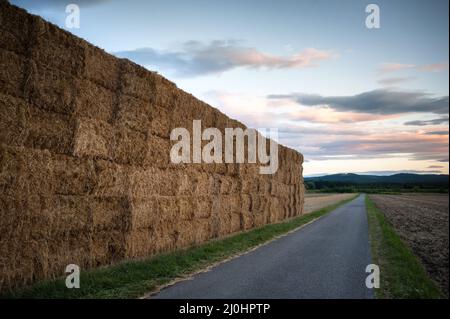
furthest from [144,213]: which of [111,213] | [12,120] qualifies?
[12,120]

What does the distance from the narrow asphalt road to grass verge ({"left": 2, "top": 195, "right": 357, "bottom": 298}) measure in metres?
0.51

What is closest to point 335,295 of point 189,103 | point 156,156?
point 156,156

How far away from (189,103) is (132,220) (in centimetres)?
461

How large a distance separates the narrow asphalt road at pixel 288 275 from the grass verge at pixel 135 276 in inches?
20.2

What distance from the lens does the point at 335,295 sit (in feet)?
23.9

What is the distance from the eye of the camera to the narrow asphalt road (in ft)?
24.2

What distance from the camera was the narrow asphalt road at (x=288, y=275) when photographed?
7371 millimetres

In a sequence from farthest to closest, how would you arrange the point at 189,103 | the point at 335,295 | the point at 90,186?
the point at 189,103 < the point at 90,186 < the point at 335,295

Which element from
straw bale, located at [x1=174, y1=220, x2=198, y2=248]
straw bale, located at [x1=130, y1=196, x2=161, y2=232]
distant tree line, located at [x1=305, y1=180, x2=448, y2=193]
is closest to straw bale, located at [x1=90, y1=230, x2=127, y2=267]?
straw bale, located at [x1=130, y1=196, x2=161, y2=232]

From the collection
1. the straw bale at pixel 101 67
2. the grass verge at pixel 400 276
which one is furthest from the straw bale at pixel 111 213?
the grass verge at pixel 400 276

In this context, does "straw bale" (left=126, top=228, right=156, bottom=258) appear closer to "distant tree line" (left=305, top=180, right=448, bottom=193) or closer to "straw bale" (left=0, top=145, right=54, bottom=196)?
"straw bale" (left=0, top=145, right=54, bottom=196)

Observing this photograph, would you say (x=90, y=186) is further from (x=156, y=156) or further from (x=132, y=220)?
(x=156, y=156)

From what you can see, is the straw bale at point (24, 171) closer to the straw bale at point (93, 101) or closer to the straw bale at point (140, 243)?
the straw bale at point (93, 101)

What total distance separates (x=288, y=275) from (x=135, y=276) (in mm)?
3269
